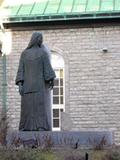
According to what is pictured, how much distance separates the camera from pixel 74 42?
2256 centimetres

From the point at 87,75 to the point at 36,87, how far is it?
1036 centimetres

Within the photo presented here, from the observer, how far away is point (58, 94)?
22.9 meters

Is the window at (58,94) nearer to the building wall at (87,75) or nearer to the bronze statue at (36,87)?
the building wall at (87,75)

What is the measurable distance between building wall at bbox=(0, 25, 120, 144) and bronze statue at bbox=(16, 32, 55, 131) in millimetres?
9643

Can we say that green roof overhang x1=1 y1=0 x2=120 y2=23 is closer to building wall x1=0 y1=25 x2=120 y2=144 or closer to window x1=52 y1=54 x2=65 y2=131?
building wall x1=0 y1=25 x2=120 y2=144

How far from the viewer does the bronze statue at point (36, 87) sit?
11820 mm

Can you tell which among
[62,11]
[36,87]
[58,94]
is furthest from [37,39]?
[62,11]

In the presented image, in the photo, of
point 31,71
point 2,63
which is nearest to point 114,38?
point 2,63

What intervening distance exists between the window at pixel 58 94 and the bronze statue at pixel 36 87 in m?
10.4

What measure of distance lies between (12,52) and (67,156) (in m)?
13.9

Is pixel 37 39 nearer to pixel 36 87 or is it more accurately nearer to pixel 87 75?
pixel 36 87

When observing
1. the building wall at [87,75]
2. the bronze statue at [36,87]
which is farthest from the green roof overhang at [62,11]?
the bronze statue at [36,87]

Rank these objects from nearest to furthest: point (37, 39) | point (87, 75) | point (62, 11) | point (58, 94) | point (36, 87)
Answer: point (36, 87), point (37, 39), point (87, 75), point (58, 94), point (62, 11)

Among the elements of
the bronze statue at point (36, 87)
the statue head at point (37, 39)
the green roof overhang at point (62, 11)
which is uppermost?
the green roof overhang at point (62, 11)
